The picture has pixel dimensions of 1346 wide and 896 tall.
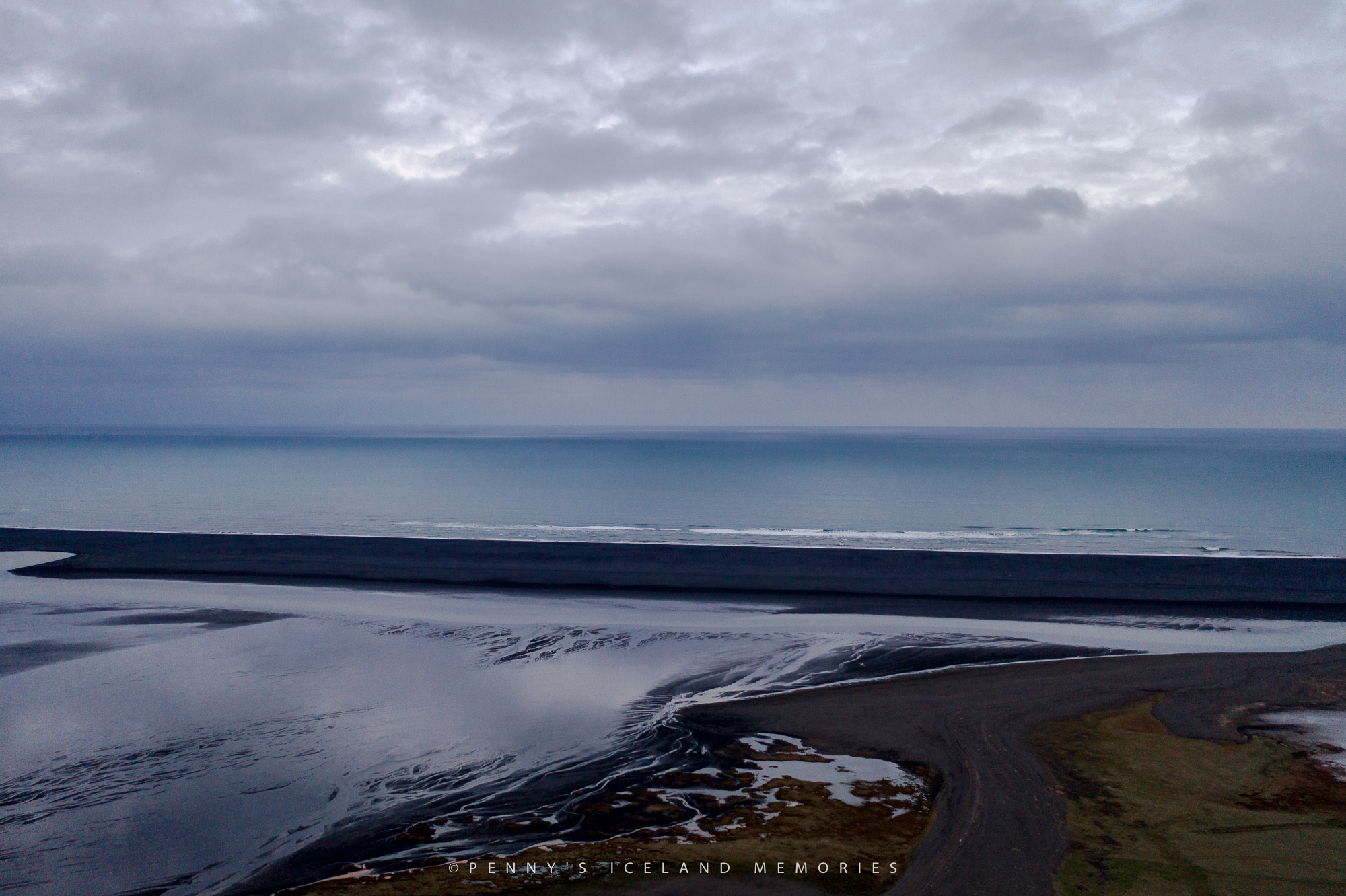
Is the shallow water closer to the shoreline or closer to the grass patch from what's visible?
the shoreline

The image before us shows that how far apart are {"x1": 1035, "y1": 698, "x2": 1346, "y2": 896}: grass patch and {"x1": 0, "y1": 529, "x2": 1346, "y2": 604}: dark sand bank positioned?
49.5 feet

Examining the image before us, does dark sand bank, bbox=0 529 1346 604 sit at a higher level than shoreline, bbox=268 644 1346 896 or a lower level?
higher

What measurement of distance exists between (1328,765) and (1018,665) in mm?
6994

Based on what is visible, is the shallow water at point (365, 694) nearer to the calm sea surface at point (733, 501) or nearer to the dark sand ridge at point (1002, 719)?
the dark sand ridge at point (1002, 719)

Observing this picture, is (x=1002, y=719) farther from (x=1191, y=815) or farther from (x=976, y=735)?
(x=1191, y=815)

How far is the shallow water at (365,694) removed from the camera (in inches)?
452

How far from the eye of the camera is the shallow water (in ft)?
37.7

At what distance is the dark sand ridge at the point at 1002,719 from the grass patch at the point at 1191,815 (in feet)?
1.37

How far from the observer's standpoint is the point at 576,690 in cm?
1867

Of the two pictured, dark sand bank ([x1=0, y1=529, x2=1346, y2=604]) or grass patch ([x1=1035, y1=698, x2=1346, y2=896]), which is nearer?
grass patch ([x1=1035, y1=698, x2=1346, y2=896])

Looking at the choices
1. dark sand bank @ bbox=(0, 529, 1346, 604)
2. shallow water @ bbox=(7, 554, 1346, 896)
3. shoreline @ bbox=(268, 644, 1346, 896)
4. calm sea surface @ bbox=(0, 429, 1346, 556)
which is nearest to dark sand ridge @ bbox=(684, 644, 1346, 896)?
shoreline @ bbox=(268, 644, 1346, 896)

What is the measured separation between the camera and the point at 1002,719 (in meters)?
16.2

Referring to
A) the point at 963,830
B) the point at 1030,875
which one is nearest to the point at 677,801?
the point at 963,830

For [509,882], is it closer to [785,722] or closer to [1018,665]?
[785,722]
